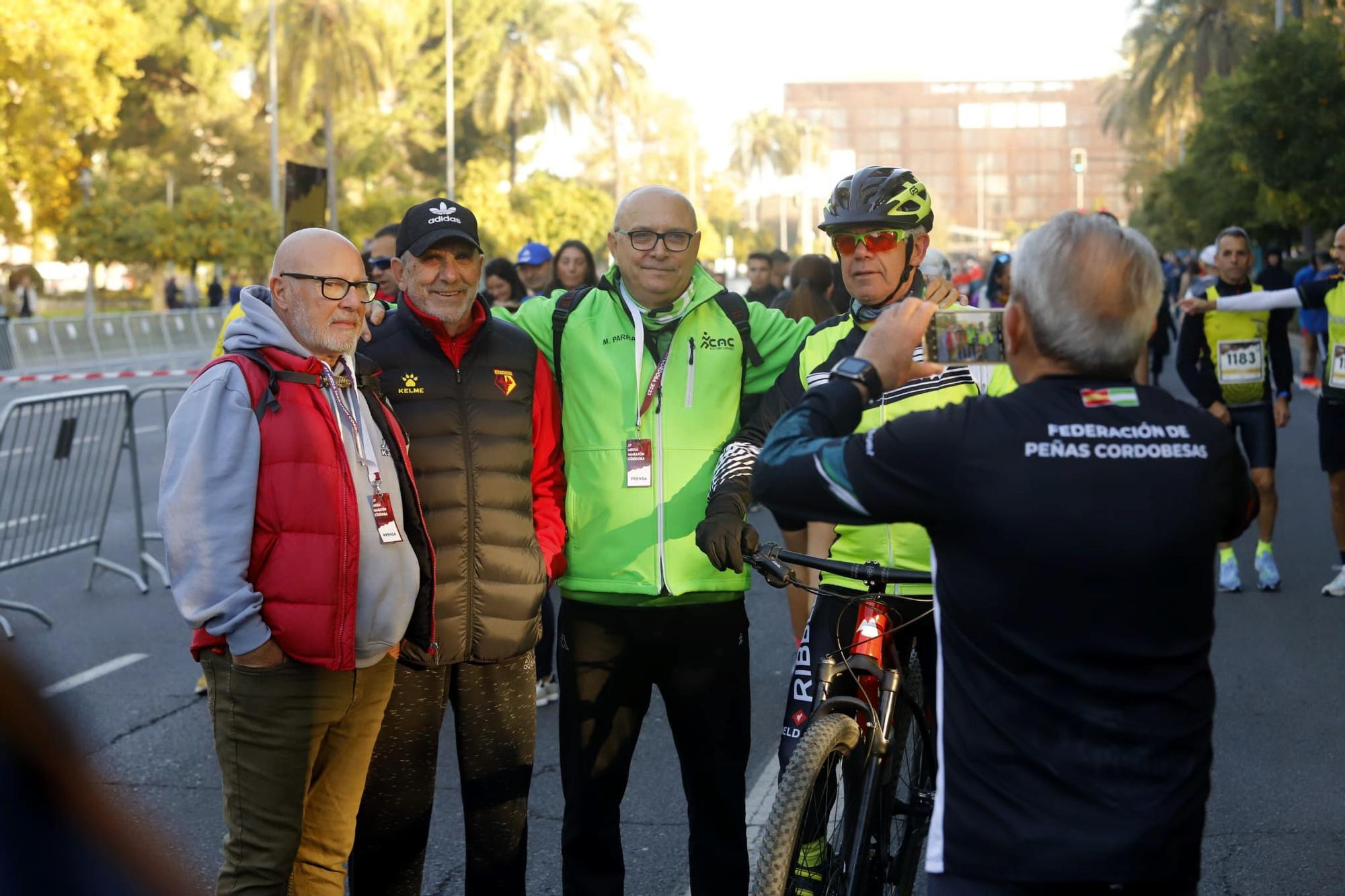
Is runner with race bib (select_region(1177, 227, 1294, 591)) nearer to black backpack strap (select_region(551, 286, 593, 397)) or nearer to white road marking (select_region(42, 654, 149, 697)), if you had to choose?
black backpack strap (select_region(551, 286, 593, 397))

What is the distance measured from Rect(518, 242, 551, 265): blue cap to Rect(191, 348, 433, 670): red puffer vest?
644 centimetres

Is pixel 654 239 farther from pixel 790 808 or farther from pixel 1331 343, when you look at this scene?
pixel 1331 343

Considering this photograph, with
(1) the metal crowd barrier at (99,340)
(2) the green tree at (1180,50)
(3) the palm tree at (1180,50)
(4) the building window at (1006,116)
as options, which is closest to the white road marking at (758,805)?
(1) the metal crowd barrier at (99,340)

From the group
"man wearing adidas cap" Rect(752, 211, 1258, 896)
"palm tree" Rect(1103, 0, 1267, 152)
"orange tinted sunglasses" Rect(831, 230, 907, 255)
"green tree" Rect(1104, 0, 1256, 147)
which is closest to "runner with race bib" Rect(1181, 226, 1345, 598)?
"orange tinted sunglasses" Rect(831, 230, 907, 255)

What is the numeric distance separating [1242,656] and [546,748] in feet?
11.7

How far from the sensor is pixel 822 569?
3.65m

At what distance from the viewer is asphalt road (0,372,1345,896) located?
16.8 feet

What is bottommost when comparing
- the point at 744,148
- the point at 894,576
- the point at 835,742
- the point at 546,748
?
the point at 546,748

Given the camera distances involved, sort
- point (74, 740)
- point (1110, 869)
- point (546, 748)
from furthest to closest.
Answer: point (546, 748), point (1110, 869), point (74, 740)

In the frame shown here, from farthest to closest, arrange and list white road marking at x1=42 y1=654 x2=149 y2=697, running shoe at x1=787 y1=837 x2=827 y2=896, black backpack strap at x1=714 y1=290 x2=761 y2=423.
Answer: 1. white road marking at x1=42 y1=654 x2=149 y2=697
2. black backpack strap at x1=714 y1=290 x2=761 y2=423
3. running shoe at x1=787 y1=837 x2=827 y2=896

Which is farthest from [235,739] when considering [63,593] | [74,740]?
[63,593]

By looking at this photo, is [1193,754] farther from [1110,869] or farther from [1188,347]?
[1188,347]

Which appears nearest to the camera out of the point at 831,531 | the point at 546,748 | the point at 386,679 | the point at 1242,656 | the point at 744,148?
the point at 386,679

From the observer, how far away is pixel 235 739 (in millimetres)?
3504
